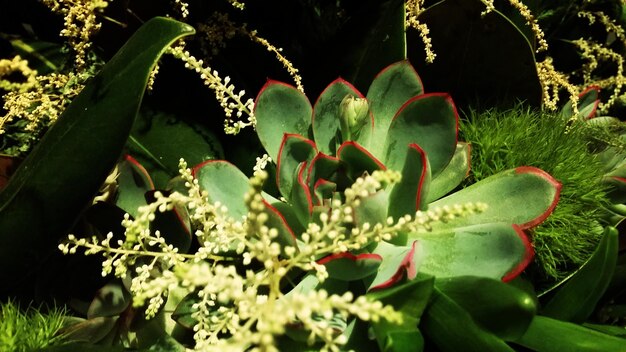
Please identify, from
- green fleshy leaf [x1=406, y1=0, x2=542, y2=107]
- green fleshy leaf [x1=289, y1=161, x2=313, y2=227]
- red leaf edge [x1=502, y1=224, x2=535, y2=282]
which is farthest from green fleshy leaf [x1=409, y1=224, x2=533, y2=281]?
green fleshy leaf [x1=406, y1=0, x2=542, y2=107]

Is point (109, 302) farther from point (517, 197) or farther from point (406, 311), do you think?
point (517, 197)

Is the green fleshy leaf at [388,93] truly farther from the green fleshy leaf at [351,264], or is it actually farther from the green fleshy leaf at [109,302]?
the green fleshy leaf at [109,302]

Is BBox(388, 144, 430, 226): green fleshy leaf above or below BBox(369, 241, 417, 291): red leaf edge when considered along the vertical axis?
above

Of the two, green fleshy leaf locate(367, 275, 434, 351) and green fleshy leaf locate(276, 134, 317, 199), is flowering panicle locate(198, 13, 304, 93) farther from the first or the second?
green fleshy leaf locate(367, 275, 434, 351)

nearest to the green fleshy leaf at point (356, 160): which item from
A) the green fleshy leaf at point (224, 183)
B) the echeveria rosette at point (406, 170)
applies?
the echeveria rosette at point (406, 170)

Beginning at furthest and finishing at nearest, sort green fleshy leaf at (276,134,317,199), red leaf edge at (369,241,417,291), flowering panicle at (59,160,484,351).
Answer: green fleshy leaf at (276,134,317,199) → red leaf edge at (369,241,417,291) → flowering panicle at (59,160,484,351)

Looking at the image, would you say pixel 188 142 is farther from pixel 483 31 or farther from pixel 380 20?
pixel 483 31
